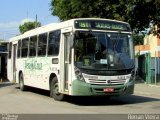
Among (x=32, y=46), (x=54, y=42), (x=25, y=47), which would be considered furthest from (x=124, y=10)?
(x=54, y=42)

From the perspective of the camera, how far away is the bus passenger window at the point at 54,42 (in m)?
18.3

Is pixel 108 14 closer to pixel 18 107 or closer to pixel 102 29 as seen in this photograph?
pixel 102 29

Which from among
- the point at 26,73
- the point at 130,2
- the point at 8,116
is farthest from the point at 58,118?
the point at 130,2

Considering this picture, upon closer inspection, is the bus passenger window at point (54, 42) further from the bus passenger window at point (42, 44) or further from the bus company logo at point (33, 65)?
the bus company logo at point (33, 65)

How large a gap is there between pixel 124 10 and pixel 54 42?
1379cm

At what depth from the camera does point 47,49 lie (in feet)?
64.4

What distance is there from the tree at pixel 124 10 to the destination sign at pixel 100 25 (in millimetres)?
12998

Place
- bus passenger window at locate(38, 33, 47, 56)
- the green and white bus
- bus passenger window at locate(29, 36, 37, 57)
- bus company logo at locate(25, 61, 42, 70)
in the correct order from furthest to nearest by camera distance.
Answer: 1. bus passenger window at locate(29, 36, 37, 57)
2. bus company logo at locate(25, 61, 42, 70)
3. bus passenger window at locate(38, 33, 47, 56)
4. the green and white bus

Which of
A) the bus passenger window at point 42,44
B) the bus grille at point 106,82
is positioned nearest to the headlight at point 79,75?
the bus grille at point 106,82

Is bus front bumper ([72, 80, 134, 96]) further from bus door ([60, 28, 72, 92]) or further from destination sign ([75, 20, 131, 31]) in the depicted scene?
destination sign ([75, 20, 131, 31])

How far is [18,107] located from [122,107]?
11.8 feet

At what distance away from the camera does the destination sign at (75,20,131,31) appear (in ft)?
56.1

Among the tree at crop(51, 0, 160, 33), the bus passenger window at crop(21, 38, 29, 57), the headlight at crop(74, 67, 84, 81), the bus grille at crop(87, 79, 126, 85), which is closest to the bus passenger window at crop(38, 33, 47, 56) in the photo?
the bus passenger window at crop(21, 38, 29, 57)

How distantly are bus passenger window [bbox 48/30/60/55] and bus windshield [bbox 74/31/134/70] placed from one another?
1.64 meters
